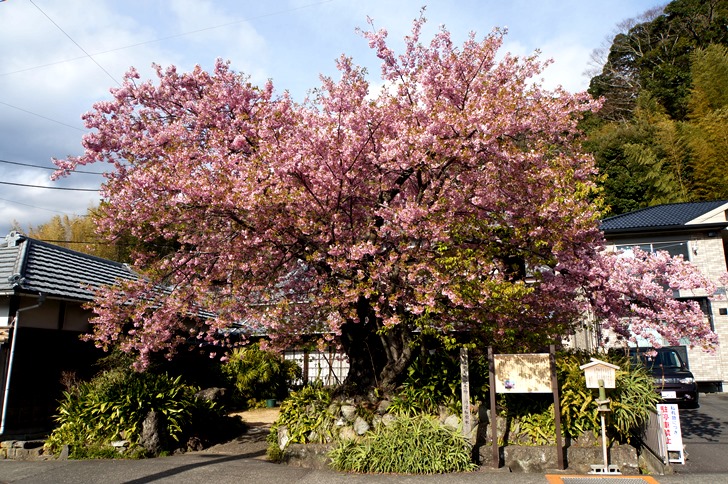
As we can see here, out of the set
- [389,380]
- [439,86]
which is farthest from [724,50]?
[389,380]

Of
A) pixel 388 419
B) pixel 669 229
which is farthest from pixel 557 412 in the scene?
pixel 669 229

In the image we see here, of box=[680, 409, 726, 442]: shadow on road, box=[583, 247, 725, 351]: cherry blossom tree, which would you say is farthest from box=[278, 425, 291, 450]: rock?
box=[680, 409, 726, 442]: shadow on road

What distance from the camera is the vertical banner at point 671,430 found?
8.25m

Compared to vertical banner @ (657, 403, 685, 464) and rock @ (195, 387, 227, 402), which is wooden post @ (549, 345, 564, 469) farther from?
rock @ (195, 387, 227, 402)

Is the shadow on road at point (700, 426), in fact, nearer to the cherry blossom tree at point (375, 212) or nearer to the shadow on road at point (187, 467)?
the cherry blossom tree at point (375, 212)

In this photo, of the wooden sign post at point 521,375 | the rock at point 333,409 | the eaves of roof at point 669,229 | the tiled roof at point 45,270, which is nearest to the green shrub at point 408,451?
the wooden sign post at point 521,375

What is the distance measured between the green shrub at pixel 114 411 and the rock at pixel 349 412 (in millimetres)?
3420

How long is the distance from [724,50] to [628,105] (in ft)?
31.6

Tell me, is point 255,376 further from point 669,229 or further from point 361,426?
point 669,229

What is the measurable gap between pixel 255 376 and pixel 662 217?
18.3 metres

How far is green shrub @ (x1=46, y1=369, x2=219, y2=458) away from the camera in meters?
9.89

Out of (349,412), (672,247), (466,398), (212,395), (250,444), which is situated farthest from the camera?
(672,247)

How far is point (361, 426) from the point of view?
9.12 m

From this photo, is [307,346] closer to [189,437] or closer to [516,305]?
[189,437]
